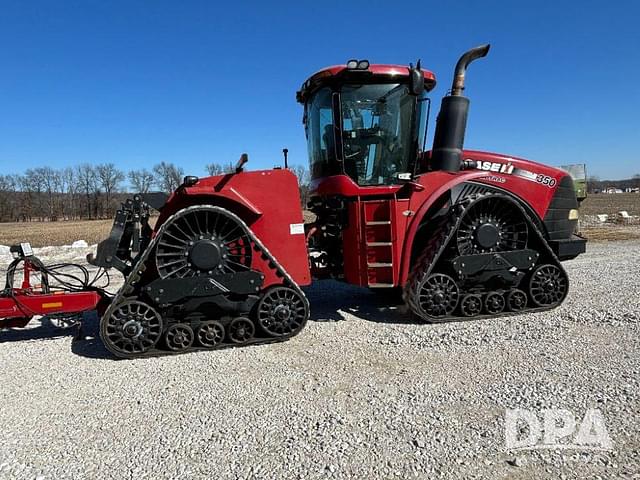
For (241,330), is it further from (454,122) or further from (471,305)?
(454,122)

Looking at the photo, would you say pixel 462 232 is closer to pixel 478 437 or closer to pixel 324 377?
pixel 324 377

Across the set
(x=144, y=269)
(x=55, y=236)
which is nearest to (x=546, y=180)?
(x=144, y=269)

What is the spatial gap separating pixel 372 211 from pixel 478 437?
311 cm

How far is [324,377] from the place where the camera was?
395 centimetres

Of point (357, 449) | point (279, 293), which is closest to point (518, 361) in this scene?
point (357, 449)

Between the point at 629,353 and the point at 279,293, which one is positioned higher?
the point at 279,293

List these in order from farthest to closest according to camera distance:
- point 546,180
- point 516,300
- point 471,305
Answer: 1. point 546,180
2. point 516,300
3. point 471,305

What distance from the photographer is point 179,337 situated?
14.9 feet

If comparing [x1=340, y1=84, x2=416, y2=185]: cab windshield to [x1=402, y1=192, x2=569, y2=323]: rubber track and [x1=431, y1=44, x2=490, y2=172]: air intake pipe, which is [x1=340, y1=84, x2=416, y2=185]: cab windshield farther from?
[x1=402, y1=192, x2=569, y2=323]: rubber track

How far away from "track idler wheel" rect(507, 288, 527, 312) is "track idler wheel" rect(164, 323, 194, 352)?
4.05 metres

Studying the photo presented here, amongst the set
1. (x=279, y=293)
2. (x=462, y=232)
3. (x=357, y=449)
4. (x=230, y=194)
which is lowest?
(x=357, y=449)

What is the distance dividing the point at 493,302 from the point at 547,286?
86 cm

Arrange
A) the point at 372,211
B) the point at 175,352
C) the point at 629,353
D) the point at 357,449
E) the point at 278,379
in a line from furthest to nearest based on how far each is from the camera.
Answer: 1. the point at 372,211
2. the point at 175,352
3. the point at 629,353
4. the point at 278,379
5. the point at 357,449

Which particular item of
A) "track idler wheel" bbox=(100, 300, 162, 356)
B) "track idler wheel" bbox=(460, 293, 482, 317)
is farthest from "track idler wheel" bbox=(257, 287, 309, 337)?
"track idler wheel" bbox=(460, 293, 482, 317)
